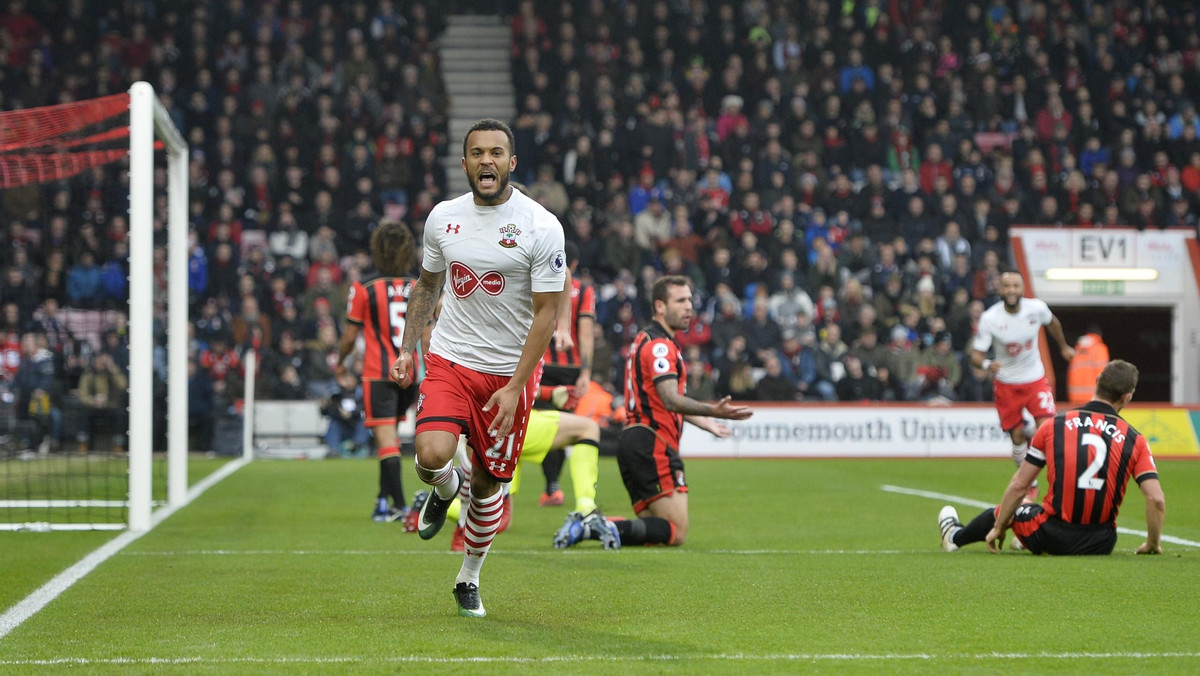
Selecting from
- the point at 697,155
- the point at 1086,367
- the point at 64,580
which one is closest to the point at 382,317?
the point at 64,580

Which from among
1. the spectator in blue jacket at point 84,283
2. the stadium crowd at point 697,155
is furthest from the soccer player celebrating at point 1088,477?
the spectator in blue jacket at point 84,283

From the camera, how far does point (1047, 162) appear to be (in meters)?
26.3

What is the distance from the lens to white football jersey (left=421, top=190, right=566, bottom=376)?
5.66 meters

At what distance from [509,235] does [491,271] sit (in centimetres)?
18

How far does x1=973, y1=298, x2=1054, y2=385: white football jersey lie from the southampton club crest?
355 inches

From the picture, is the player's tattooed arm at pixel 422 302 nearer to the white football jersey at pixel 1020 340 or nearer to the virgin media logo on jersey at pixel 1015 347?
the white football jersey at pixel 1020 340

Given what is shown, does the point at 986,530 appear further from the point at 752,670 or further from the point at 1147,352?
the point at 1147,352

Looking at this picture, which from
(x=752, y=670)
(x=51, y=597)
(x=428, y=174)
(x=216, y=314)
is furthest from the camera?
(x=428, y=174)

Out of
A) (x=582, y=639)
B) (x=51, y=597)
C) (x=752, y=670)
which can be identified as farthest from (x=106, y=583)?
(x=752, y=670)

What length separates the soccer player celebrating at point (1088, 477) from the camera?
25.5 feet

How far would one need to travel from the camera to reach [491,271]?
5746 mm

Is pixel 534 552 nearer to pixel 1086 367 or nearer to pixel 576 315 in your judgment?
pixel 576 315

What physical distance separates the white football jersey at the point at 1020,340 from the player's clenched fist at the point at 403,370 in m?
9.09

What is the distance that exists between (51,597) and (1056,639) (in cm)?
Answer: 456
